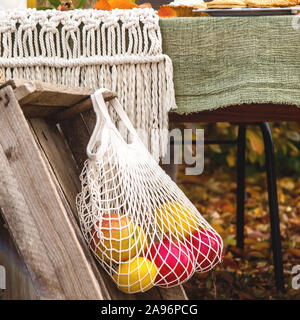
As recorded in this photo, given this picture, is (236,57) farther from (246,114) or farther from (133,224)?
(133,224)

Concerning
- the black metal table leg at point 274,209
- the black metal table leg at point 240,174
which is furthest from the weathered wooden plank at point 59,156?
the black metal table leg at point 240,174

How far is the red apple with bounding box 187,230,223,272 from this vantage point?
0.93m

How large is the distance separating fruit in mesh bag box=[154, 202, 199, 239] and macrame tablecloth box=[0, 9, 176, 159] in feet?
0.50

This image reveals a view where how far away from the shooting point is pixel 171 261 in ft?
2.87

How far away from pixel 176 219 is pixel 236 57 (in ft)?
1.21

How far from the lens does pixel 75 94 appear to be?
0.91m

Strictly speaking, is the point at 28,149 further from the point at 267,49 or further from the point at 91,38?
the point at 267,49

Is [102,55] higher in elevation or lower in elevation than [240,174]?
higher

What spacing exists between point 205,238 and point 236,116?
30 centimetres

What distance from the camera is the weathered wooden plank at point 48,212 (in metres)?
0.76

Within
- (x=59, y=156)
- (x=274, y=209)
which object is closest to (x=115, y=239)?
(x=59, y=156)

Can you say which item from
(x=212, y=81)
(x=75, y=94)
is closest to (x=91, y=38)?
(x=75, y=94)

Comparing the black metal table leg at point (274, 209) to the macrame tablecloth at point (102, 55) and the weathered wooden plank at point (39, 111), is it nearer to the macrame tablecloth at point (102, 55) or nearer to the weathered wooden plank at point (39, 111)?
the macrame tablecloth at point (102, 55)

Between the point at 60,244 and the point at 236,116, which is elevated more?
the point at 236,116
